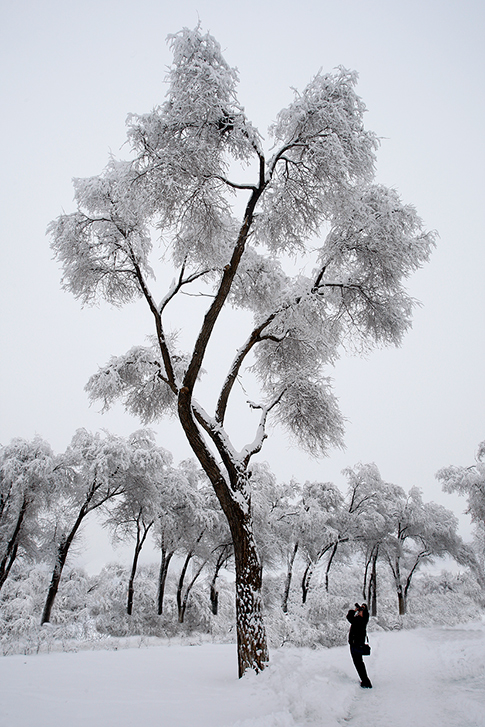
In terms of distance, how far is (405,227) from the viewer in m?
7.25

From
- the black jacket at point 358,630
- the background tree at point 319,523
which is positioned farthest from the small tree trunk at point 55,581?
the black jacket at point 358,630

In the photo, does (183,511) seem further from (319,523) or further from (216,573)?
(319,523)

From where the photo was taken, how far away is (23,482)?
48.2 feet

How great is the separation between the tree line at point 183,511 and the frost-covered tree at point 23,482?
0.14 ft

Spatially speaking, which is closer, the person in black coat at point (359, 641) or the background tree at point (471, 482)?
the person in black coat at point (359, 641)

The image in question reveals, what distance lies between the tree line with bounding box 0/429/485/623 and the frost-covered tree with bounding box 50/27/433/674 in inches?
201

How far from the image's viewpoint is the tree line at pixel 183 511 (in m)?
15.6

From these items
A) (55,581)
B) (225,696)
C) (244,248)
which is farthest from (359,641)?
(55,581)

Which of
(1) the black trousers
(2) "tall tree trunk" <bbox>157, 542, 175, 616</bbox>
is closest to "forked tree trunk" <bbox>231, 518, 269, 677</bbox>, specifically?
(1) the black trousers

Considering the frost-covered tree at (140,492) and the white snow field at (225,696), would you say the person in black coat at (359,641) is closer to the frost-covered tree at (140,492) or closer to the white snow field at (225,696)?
the white snow field at (225,696)

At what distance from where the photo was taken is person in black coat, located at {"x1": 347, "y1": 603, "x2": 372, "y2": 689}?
20.3 feet

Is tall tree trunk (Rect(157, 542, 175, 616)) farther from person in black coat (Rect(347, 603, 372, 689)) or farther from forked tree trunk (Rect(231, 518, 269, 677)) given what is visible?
forked tree trunk (Rect(231, 518, 269, 677))

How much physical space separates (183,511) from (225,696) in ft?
52.5

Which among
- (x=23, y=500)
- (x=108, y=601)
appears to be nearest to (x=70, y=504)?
(x=23, y=500)
